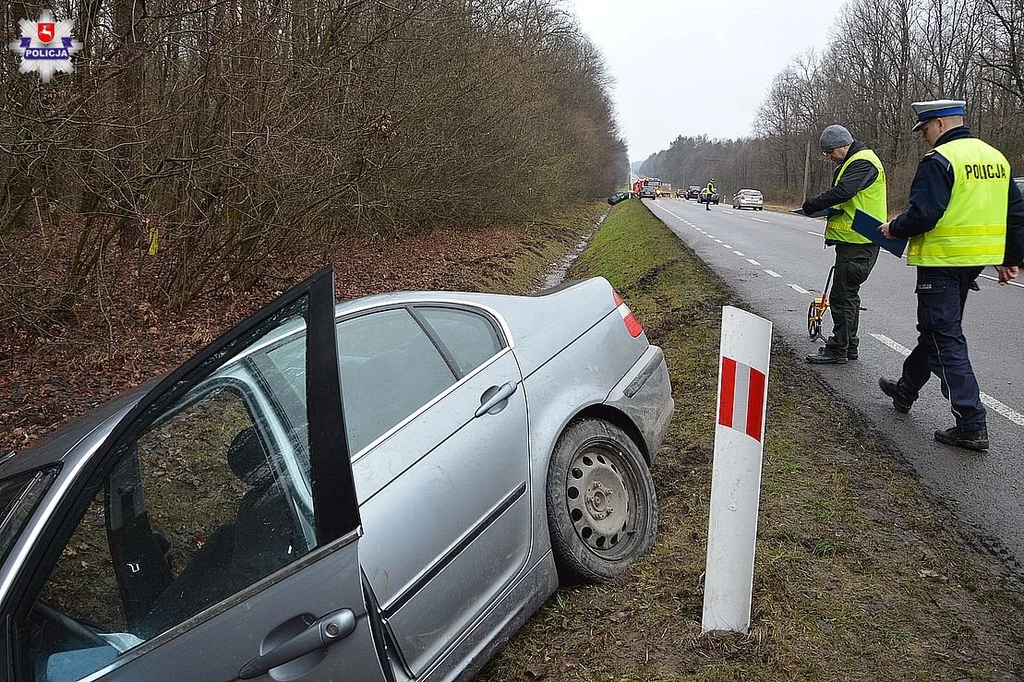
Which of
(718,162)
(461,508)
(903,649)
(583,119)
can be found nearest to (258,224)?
(461,508)

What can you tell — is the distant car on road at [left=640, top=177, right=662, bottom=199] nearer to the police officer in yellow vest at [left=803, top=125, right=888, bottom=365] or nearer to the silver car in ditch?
the police officer in yellow vest at [left=803, top=125, right=888, bottom=365]

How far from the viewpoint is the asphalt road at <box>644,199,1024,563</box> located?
405 centimetres

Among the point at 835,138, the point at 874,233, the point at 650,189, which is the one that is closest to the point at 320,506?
the point at 874,233

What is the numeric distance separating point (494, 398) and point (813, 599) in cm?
147

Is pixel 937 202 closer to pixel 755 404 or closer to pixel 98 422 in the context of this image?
pixel 755 404

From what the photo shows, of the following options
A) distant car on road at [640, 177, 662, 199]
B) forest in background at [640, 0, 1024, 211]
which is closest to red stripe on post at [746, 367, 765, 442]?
forest in background at [640, 0, 1024, 211]

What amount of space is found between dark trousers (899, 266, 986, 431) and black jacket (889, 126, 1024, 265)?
0.27 metres

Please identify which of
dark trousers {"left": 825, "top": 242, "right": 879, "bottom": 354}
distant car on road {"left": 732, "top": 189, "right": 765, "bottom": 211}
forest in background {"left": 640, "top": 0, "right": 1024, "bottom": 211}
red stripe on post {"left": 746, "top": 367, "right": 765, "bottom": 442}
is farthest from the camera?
distant car on road {"left": 732, "top": 189, "right": 765, "bottom": 211}

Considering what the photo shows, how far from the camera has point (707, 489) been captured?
14.1ft

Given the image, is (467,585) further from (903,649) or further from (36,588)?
(903,649)

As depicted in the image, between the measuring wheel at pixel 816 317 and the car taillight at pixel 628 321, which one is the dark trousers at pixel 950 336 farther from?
the measuring wheel at pixel 816 317

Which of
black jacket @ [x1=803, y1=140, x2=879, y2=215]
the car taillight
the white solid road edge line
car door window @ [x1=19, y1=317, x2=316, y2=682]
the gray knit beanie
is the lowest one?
the white solid road edge line

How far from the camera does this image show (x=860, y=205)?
621 centimetres

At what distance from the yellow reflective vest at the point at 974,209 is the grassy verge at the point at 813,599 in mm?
1211
